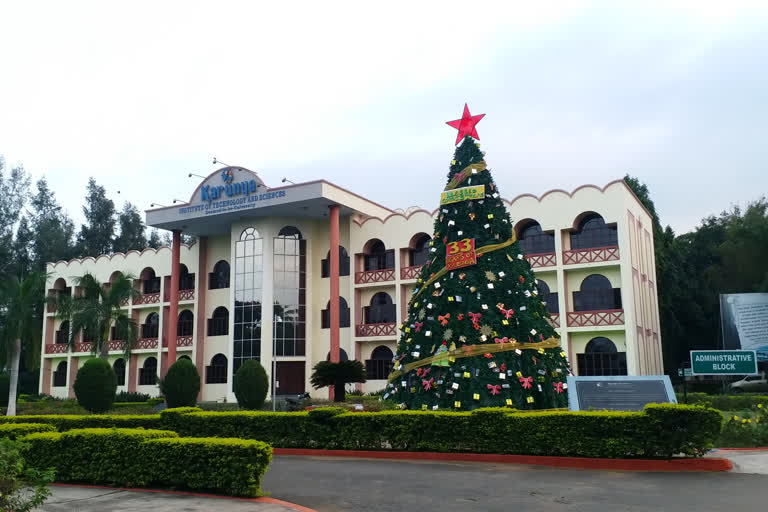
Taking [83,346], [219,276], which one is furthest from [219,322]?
[83,346]

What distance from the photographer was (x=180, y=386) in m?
29.7

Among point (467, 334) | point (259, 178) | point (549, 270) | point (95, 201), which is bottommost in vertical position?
point (467, 334)

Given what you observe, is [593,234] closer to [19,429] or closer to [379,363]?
[379,363]

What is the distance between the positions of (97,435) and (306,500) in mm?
4301

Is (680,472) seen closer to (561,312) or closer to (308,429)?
(308,429)

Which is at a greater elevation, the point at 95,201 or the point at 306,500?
the point at 95,201

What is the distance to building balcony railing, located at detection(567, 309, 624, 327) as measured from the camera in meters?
30.1

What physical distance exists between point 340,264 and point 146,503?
2894 centimetres

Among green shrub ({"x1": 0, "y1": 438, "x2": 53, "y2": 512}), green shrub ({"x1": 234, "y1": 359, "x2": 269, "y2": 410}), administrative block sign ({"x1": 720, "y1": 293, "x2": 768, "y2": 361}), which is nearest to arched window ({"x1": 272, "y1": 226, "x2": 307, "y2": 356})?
green shrub ({"x1": 234, "y1": 359, "x2": 269, "y2": 410})

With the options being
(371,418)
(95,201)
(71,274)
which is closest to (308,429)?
(371,418)

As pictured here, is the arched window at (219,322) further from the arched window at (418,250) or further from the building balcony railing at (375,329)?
the arched window at (418,250)

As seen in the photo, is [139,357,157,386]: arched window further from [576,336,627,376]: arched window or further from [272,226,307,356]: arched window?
[576,336,627,376]: arched window

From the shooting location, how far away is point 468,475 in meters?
12.0

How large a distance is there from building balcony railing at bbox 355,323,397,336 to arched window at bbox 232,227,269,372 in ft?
18.7
